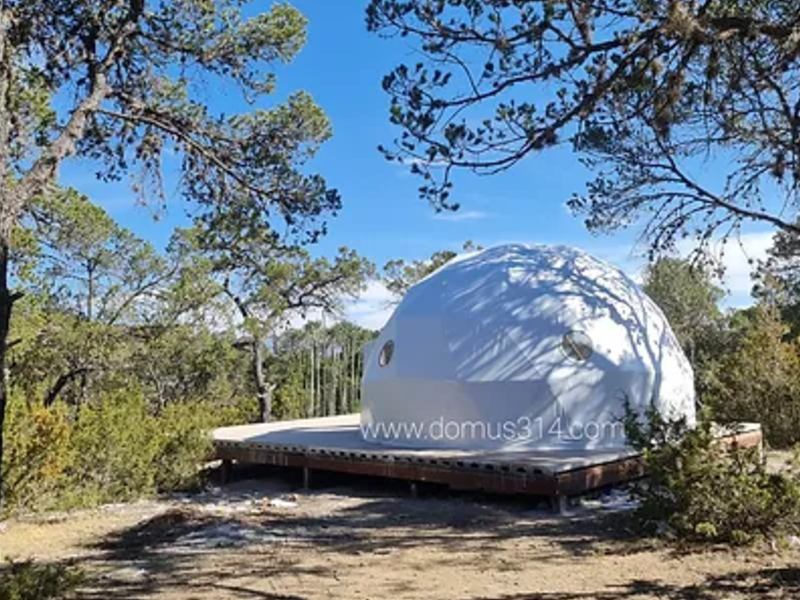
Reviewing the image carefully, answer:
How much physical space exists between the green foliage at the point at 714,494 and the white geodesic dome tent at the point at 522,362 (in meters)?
3.25

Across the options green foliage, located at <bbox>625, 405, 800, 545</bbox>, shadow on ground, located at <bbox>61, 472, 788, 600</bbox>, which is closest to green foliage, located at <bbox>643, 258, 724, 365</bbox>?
shadow on ground, located at <bbox>61, 472, 788, 600</bbox>

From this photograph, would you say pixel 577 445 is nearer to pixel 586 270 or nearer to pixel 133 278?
pixel 586 270

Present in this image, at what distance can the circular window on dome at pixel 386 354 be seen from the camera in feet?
37.5

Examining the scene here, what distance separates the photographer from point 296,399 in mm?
20484

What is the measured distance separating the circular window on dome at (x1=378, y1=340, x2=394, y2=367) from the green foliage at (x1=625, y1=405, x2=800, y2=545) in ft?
17.6

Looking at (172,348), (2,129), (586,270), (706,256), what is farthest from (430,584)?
(172,348)

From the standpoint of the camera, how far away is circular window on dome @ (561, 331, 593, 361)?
10.4 m

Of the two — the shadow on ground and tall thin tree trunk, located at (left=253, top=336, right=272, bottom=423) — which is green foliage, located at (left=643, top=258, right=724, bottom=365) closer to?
tall thin tree trunk, located at (left=253, top=336, right=272, bottom=423)

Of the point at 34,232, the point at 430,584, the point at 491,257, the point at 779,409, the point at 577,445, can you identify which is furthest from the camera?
the point at 779,409

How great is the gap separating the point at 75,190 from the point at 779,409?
12794mm

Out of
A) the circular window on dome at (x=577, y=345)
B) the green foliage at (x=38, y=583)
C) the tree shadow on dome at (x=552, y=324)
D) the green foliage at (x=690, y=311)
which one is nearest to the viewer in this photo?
the green foliage at (x=38, y=583)

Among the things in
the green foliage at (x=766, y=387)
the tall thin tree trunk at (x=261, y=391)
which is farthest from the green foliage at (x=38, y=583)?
the tall thin tree trunk at (x=261, y=391)

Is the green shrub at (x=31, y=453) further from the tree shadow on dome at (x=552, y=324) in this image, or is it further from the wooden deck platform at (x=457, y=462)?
the tree shadow on dome at (x=552, y=324)

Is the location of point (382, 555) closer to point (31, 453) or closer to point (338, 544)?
point (338, 544)
